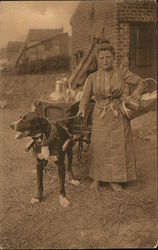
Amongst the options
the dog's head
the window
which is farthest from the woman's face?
the dog's head

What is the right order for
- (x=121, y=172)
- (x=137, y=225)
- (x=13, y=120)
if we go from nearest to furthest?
(x=13, y=120) < (x=137, y=225) < (x=121, y=172)

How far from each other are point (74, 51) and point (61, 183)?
32.8 inches

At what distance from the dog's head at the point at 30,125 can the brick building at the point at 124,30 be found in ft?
1.48

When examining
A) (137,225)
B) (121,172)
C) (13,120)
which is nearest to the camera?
(13,120)

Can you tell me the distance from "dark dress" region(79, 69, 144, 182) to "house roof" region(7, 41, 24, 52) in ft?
1.59

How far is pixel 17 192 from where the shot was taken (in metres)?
2.45

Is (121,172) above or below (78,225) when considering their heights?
above

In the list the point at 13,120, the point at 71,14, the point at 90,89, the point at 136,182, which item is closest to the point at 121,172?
the point at 136,182

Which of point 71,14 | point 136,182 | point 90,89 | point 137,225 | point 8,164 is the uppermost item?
point 71,14

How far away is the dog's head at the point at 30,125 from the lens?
220 centimetres

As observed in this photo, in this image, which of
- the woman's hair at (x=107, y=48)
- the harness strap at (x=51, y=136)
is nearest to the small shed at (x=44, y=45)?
the woman's hair at (x=107, y=48)

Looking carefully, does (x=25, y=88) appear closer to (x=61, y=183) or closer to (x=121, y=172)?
(x=61, y=183)

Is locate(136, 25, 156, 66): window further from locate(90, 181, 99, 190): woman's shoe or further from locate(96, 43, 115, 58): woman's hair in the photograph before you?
locate(90, 181, 99, 190): woman's shoe

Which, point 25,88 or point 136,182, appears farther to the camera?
point 136,182
